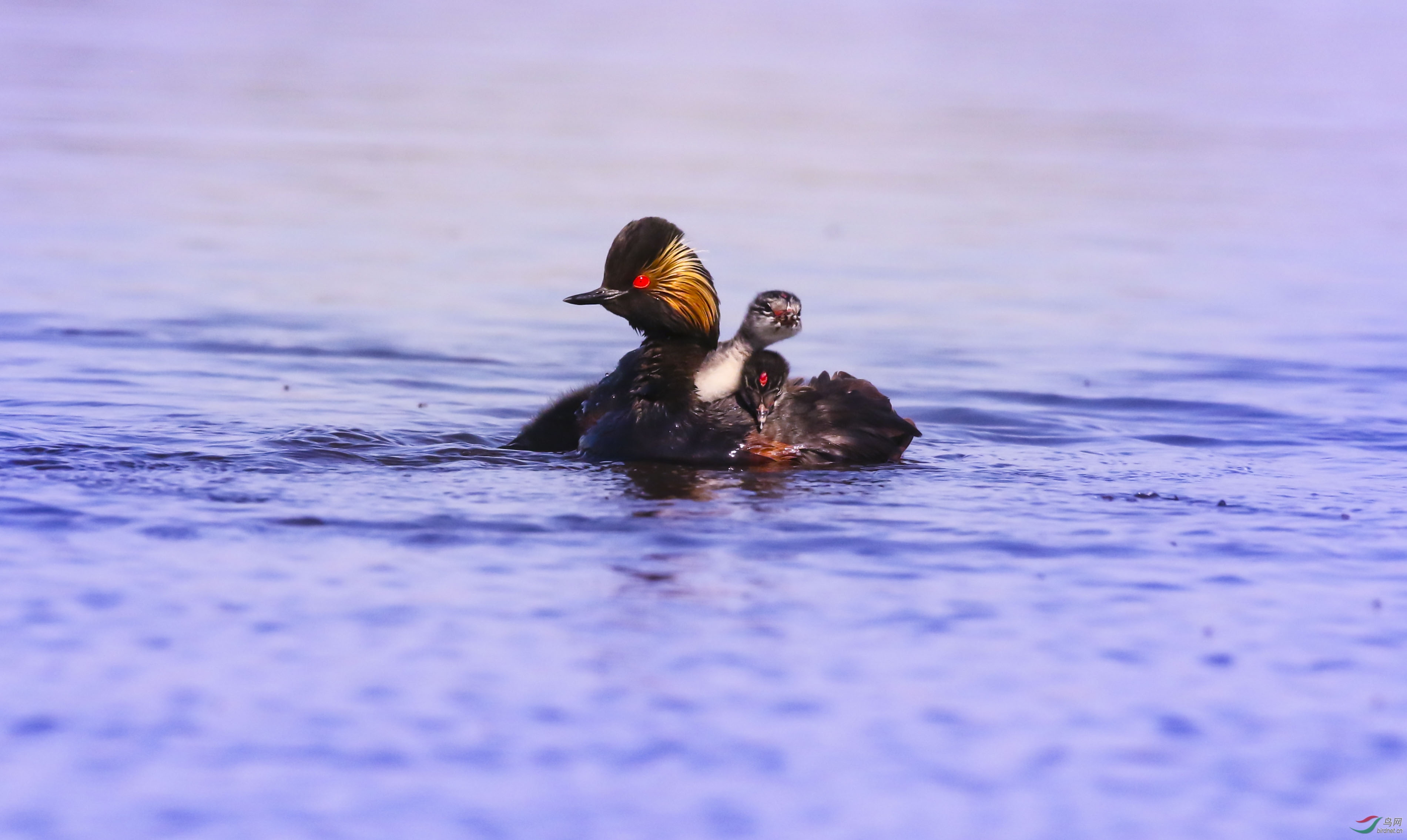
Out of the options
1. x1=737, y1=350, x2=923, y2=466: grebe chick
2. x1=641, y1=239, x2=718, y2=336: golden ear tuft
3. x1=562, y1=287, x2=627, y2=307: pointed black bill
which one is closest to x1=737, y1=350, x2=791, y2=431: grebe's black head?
x1=737, y1=350, x2=923, y2=466: grebe chick

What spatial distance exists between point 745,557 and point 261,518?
75.1 inches

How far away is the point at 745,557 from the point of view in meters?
6.56

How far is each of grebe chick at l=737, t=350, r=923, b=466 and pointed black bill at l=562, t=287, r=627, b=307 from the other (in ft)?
2.46

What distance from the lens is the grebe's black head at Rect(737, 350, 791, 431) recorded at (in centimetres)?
810

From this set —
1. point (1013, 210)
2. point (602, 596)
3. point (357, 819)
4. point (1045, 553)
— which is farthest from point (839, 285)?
point (357, 819)

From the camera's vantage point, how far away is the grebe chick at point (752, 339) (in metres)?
8.24

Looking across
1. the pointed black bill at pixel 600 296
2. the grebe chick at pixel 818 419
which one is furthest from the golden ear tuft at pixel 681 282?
the grebe chick at pixel 818 419

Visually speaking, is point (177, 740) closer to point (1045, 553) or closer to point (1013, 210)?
point (1045, 553)

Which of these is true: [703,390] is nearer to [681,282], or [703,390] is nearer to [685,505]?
[681,282]

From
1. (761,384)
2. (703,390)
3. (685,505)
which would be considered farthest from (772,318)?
(685,505)

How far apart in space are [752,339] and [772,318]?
21cm

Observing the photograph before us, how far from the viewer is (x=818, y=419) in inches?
328

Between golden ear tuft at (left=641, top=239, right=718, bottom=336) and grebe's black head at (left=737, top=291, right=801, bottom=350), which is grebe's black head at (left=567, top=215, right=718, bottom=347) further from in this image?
grebe's black head at (left=737, top=291, right=801, bottom=350)

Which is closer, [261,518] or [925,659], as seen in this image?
[925,659]
